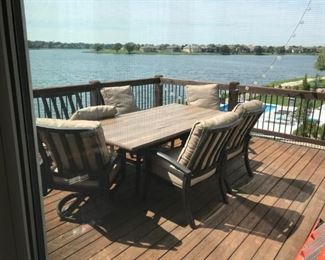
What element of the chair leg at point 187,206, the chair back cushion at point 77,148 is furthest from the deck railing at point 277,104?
the chair back cushion at point 77,148

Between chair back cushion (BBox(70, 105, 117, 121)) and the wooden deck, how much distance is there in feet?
1.44

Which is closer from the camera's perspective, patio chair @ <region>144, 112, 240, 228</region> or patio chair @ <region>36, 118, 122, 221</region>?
patio chair @ <region>36, 118, 122, 221</region>

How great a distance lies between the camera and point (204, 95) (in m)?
4.27

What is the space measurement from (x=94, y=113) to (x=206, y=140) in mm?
880

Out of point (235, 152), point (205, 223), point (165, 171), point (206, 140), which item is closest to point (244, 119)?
point (235, 152)

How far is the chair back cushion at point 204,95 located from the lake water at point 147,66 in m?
2.39

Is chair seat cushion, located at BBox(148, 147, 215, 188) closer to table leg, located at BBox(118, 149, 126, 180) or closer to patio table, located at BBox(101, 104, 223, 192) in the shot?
patio table, located at BBox(101, 104, 223, 192)

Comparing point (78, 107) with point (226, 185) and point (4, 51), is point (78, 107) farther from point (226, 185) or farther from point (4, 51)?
point (226, 185)

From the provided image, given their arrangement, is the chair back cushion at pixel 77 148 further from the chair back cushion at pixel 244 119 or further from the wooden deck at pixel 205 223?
the chair back cushion at pixel 244 119

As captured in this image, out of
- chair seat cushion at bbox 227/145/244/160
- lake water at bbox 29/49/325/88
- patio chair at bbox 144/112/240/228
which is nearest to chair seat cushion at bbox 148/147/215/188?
patio chair at bbox 144/112/240/228

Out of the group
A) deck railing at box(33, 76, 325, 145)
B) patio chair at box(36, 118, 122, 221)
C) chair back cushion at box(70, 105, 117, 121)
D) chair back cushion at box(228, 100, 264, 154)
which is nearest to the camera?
chair back cushion at box(70, 105, 117, 121)

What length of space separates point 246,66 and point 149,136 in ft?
4.05

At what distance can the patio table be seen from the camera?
2.37 m

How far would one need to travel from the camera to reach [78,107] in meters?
1.57
